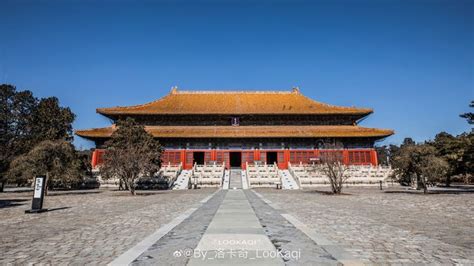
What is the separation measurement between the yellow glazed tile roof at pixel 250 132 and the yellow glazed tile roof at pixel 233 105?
206 centimetres

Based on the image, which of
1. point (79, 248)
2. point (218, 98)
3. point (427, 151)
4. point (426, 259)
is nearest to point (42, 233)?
point (79, 248)

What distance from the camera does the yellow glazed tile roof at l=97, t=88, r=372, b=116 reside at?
39.7 meters

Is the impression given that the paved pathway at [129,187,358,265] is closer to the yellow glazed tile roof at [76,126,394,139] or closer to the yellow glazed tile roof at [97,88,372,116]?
the yellow glazed tile roof at [76,126,394,139]

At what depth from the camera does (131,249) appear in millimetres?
4992

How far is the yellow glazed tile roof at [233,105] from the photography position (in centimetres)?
3969

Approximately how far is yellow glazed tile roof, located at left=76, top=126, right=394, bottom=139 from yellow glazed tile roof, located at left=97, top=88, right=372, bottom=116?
6.76 ft

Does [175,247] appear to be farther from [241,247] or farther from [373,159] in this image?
[373,159]

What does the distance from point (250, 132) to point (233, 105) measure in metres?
7.23

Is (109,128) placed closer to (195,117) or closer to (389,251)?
(195,117)

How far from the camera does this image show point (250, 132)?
1489 inches

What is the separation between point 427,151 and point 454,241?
1592cm

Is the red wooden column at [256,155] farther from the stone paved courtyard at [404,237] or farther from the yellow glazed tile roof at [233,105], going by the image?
the stone paved courtyard at [404,237]

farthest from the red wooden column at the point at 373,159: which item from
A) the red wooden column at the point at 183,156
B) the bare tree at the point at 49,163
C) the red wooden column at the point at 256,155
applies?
the bare tree at the point at 49,163

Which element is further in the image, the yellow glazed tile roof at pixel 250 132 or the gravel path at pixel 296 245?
the yellow glazed tile roof at pixel 250 132
